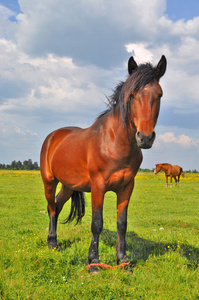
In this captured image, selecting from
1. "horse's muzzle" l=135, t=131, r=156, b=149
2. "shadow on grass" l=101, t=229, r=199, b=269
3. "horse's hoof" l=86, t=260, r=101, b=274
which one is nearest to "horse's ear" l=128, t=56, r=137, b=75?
"horse's muzzle" l=135, t=131, r=156, b=149

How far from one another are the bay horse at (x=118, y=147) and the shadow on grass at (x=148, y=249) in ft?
2.39

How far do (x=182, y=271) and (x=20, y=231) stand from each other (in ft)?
16.0

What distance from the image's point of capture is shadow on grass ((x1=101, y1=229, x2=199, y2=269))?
536cm

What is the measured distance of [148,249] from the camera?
6.00 metres

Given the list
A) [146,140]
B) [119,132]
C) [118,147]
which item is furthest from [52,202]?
[146,140]

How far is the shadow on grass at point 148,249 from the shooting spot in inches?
211

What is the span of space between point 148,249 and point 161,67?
156 inches

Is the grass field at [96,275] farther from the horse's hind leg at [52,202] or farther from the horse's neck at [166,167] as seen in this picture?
the horse's neck at [166,167]

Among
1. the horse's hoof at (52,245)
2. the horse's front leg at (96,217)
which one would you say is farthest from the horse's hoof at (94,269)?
the horse's hoof at (52,245)

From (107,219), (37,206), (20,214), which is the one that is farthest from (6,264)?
(37,206)

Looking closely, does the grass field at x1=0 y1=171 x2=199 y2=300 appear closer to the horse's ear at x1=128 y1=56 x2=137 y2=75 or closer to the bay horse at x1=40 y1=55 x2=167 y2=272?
the bay horse at x1=40 y1=55 x2=167 y2=272

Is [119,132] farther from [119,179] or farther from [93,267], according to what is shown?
[93,267]

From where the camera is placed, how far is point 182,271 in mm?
4613

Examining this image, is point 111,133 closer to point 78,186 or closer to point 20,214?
point 78,186
